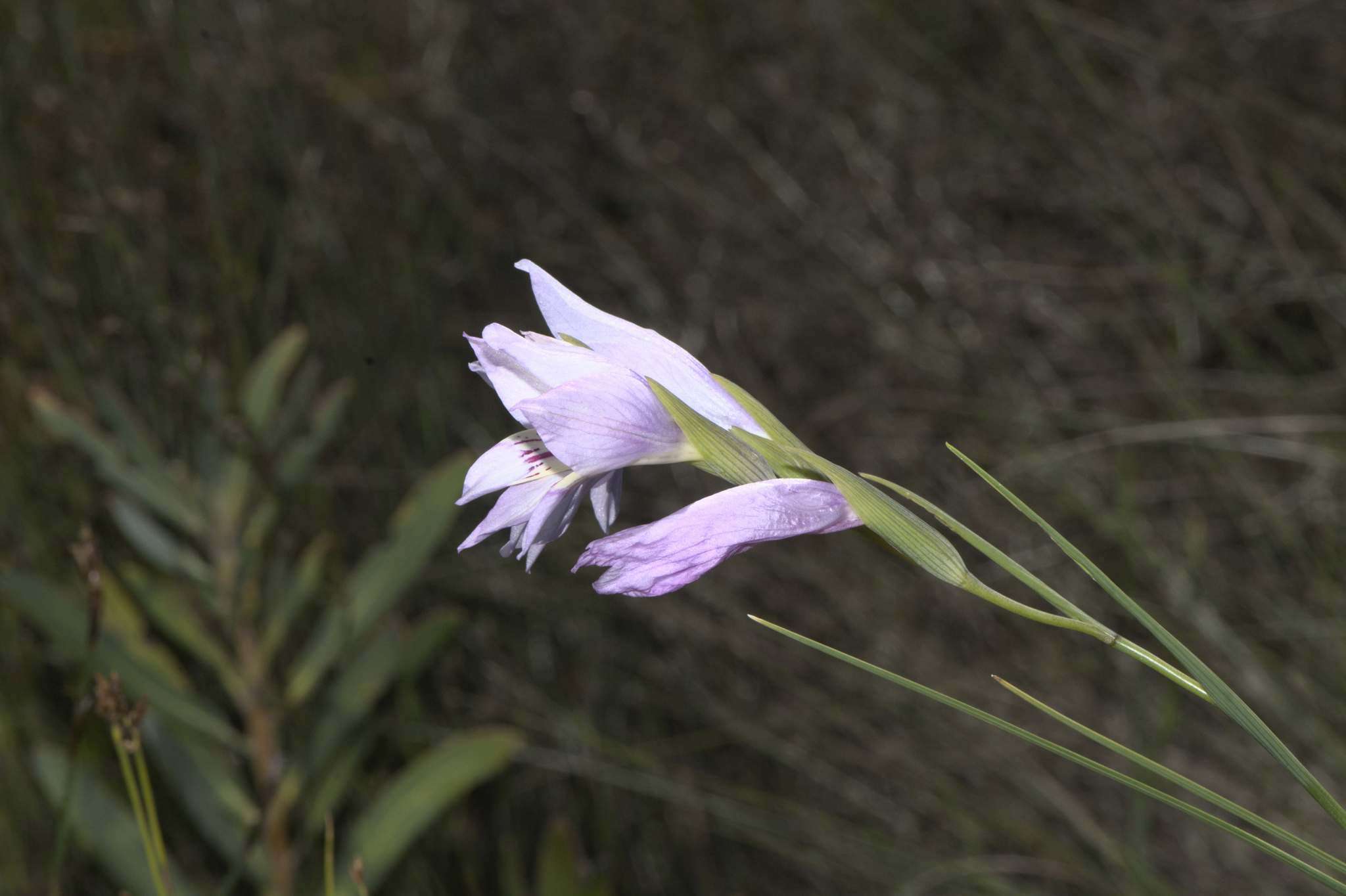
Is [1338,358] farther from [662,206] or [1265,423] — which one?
[662,206]

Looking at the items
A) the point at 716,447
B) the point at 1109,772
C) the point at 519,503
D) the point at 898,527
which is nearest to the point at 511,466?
the point at 519,503

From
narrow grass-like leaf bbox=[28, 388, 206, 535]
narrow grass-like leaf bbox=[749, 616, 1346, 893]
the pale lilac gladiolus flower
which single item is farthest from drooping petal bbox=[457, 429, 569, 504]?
narrow grass-like leaf bbox=[28, 388, 206, 535]

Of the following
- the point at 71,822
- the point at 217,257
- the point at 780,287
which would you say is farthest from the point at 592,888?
the point at 780,287

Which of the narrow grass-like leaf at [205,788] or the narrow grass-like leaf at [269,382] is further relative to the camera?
the narrow grass-like leaf at [269,382]

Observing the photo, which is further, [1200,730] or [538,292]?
[1200,730]

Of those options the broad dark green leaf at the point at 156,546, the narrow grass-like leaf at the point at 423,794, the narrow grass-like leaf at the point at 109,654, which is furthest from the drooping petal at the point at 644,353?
the broad dark green leaf at the point at 156,546

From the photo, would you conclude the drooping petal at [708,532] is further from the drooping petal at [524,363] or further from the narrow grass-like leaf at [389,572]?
the narrow grass-like leaf at [389,572]

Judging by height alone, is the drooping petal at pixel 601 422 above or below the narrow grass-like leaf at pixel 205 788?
above

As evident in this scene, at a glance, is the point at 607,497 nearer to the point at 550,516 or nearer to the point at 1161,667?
the point at 550,516
